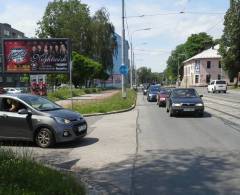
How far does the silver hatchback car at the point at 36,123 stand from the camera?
1240 cm

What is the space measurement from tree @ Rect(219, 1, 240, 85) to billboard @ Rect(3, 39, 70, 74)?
4686 centimetres

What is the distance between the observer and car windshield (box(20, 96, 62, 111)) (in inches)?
513

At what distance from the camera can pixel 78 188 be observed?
6867mm

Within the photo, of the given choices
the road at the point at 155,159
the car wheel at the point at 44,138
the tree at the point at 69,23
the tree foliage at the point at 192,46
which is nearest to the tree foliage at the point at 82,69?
the tree at the point at 69,23

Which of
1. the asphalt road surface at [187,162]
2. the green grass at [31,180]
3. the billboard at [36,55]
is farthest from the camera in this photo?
the billboard at [36,55]

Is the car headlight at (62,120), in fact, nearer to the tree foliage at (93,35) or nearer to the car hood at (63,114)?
the car hood at (63,114)

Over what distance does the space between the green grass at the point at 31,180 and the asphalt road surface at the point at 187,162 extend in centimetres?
111

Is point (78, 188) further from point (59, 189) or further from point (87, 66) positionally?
point (87, 66)

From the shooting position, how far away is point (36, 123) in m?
12.5

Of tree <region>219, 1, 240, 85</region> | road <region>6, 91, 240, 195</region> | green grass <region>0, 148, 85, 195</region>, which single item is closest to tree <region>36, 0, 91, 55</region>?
tree <region>219, 1, 240, 85</region>

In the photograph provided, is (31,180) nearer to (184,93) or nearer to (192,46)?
(184,93)

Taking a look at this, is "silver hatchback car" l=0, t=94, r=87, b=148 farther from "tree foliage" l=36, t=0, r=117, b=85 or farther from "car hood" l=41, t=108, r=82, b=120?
"tree foliage" l=36, t=0, r=117, b=85

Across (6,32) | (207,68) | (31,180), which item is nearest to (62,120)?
(31,180)

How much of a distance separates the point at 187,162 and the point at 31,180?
12.3ft
